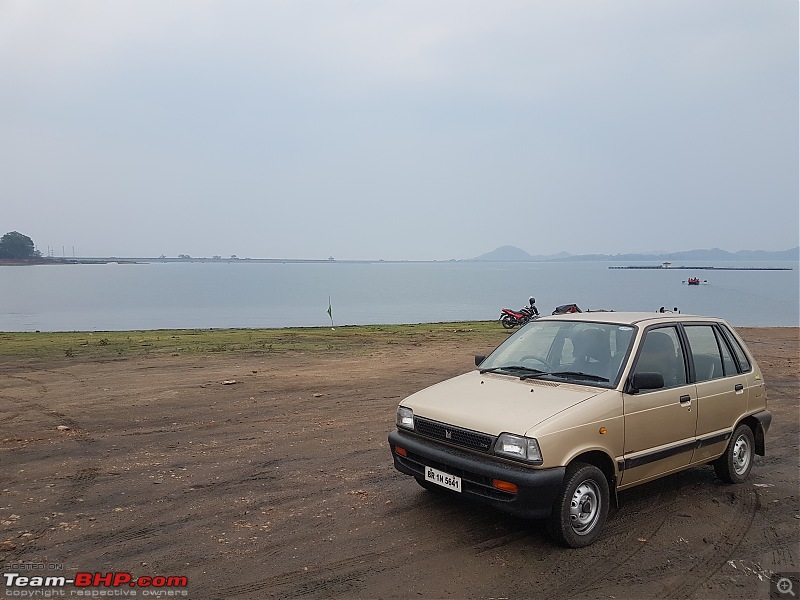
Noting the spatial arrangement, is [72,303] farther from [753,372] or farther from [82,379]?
[753,372]

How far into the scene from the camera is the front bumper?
425 centimetres

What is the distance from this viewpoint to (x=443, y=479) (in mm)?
4742

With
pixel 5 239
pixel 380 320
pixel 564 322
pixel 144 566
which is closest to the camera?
pixel 144 566

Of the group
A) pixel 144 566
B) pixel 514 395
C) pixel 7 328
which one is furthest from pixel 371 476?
pixel 7 328

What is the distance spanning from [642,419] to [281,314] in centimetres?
5118

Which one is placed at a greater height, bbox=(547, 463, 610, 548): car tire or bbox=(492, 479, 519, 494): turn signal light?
bbox=(492, 479, 519, 494): turn signal light

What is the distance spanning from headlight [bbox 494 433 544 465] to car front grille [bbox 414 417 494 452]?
79mm

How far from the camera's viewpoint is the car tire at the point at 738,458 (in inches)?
232

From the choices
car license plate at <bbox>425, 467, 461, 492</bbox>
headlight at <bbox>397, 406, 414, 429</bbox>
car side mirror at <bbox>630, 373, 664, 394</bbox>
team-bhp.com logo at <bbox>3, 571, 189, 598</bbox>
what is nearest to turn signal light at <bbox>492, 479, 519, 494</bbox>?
car license plate at <bbox>425, 467, 461, 492</bbox>

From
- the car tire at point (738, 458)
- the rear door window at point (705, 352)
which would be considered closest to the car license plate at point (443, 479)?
the rear door window at point (705, 352)

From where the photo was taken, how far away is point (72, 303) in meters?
68.2

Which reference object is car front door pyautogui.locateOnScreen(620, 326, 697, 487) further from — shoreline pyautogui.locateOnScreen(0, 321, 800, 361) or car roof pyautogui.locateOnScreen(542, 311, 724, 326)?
shoreline pyautogui.locateOnScreen(0, 321, 800, 361)

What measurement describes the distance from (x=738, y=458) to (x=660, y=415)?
165cm

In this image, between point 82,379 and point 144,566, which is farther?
point 82,379
